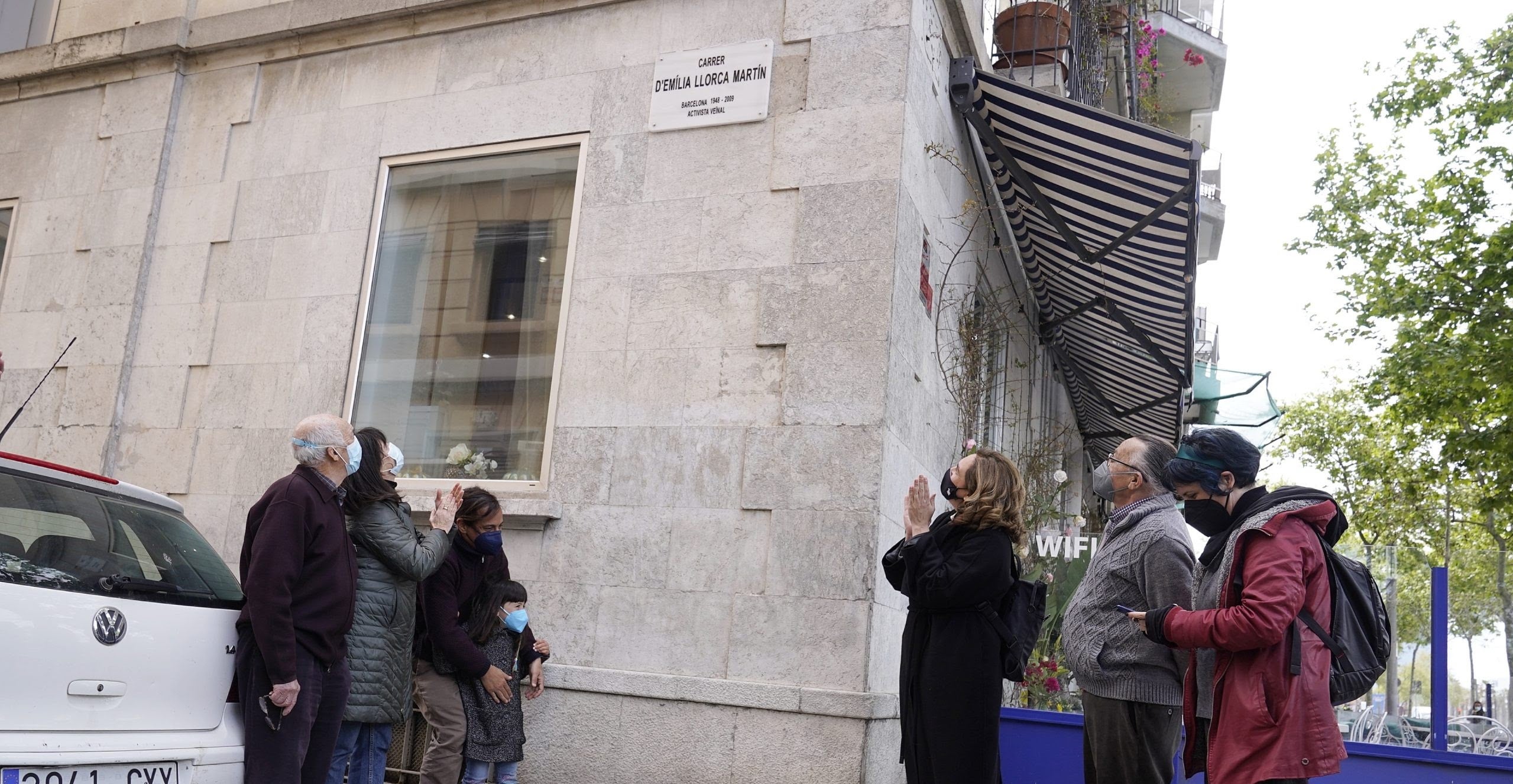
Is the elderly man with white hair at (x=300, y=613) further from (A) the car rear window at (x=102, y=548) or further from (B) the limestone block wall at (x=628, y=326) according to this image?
(B) the limestone block wall at (x=628, y=326)

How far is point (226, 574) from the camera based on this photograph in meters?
4.23

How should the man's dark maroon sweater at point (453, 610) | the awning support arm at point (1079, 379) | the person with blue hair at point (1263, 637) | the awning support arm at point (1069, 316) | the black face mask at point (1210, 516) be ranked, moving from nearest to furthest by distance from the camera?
the person with blue hair at point (1263, 637), the black face mask at point (1210, 516), the man's dark maroon sweater at point (453, 610), the awning support arm at point (1069, 316), the awning support arm at point (1079, 379)

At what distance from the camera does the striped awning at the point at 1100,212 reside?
679cm

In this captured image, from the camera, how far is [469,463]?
22.9 ft

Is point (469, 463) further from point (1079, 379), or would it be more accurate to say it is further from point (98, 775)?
point (1079, 379)

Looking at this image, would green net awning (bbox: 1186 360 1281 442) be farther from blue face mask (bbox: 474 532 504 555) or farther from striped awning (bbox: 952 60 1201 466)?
blue face mask (bbox: 474 532 504 555)

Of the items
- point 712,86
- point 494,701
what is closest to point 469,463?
point 494,701

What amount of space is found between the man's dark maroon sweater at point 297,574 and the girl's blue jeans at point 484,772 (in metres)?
1.35

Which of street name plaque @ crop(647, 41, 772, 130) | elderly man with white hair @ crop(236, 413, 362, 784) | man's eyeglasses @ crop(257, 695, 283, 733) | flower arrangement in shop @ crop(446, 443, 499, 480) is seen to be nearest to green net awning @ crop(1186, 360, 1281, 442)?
street name plaque @ crop(647, 41, 772, 130)

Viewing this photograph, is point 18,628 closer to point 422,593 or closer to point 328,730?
point 328,730

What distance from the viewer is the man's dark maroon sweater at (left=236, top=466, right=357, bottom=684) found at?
3.83 m

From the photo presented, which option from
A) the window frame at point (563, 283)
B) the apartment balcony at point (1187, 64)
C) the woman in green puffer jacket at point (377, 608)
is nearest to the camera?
the woman in green puffer jacket at point (377, 608)

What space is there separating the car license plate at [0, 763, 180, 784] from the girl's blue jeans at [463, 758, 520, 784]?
6.07 ft

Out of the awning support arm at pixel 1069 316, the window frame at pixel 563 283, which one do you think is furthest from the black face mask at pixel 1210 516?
the awning support arm at pixel 1069 316
